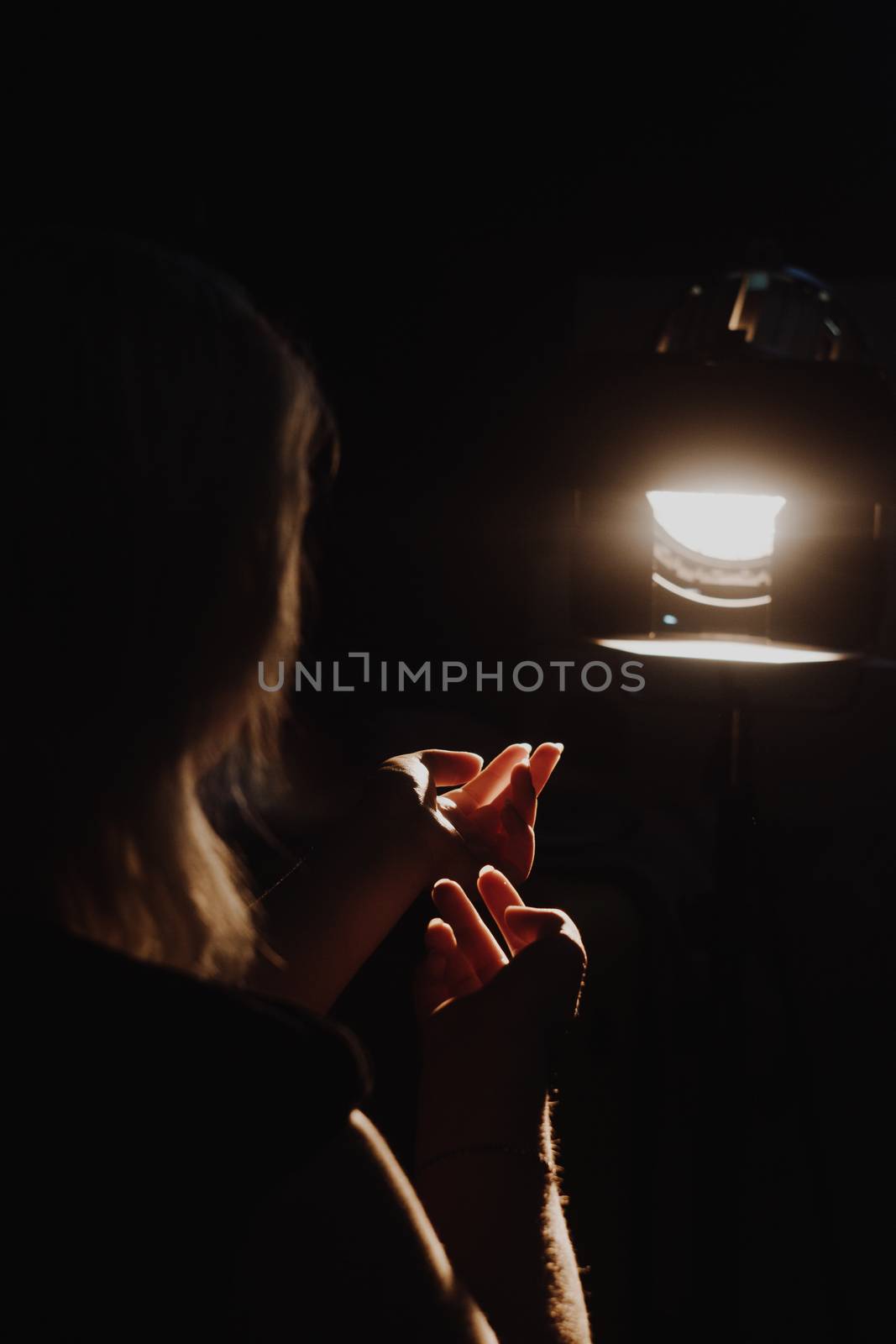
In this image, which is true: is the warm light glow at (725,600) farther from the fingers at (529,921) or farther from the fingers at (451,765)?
the fingers at (529,921)

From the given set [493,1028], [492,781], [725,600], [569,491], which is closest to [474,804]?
[492,781]

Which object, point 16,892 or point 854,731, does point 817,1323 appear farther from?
point 16,892

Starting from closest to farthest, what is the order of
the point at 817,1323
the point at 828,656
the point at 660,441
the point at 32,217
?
the point at 660,441, the point at 828,656, the point at 817,1323, the point at 32,217

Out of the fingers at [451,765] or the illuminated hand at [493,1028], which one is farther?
the fingers at [451,765]

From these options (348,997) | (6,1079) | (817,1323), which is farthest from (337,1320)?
(817,1323)

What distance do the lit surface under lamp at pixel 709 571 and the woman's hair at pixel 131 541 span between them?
873mm

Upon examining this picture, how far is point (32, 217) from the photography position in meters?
2.24

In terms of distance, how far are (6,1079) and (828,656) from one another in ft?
3.50

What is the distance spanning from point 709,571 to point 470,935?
708 mm

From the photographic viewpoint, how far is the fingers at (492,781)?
1.06 metres
